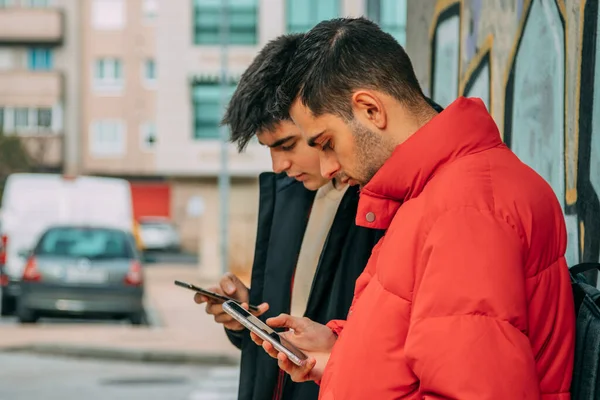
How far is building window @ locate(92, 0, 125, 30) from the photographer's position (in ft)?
175

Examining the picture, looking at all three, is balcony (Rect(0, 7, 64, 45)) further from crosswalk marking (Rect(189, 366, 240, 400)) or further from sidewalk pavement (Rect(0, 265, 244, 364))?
crosswalk marking (Rect(189, 366, 240, 400))

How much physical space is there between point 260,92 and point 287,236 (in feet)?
1.57

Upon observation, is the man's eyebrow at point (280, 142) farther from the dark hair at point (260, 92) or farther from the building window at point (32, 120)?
the building window at point (32, 120)

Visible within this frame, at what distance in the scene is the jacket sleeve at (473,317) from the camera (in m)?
1.92

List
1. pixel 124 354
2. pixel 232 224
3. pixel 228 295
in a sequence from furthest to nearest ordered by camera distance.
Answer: pixel 232 224 → pixel 124 354 → pixel 228 295

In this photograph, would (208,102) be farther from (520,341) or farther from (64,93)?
(520,341)

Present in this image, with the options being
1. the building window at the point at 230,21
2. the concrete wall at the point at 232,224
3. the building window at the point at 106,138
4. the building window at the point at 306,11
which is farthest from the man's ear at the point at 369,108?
the building window at the point at 106,138

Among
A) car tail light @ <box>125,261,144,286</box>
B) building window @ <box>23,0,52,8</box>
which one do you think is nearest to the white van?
car tail light @ <box>125,261,144,286</box>

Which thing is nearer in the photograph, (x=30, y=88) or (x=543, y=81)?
(x=543, y=81)

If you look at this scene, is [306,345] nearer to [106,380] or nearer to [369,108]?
[369,108]

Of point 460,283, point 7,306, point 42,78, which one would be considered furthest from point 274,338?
point 42,78

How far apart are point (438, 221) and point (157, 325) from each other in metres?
16.3

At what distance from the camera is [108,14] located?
53500 millimetres

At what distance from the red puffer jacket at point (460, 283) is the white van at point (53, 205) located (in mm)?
16876
